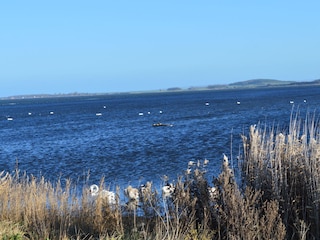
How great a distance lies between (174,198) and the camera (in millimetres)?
9555

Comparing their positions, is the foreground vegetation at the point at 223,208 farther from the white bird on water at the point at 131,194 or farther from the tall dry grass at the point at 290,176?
the white bird on water at the point at 131,194

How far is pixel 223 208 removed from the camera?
30.3ft

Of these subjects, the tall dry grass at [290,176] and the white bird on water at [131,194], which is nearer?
the tall dry grass at [290,176]

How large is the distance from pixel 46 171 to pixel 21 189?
16.7 m

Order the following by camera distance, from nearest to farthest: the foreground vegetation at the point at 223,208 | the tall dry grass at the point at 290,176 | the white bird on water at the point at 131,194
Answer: the foreground vegetation at the point at 223,208 → the tall dry grass at the point at 290,176 → the white bird on water at the point at 131,194

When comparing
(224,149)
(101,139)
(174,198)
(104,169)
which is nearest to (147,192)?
(174,198)

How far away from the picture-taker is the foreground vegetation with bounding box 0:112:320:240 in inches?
343

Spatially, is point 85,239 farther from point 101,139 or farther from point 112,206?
point 101,139

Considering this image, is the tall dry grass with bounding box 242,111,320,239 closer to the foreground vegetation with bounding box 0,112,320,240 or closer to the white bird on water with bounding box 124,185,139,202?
the foreground vegetation with bounding box 0,112,320,240

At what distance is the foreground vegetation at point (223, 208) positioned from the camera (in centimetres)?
872

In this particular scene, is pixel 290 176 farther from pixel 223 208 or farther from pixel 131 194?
pixel 131 194

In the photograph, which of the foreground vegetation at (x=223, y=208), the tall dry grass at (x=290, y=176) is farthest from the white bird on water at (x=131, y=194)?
the tall dry grass at (x=290, y=176)

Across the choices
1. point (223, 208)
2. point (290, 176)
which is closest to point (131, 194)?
point (223, 208)

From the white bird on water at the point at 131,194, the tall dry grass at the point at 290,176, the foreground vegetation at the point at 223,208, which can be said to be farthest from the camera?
the white bird on water at the point at 131,194
